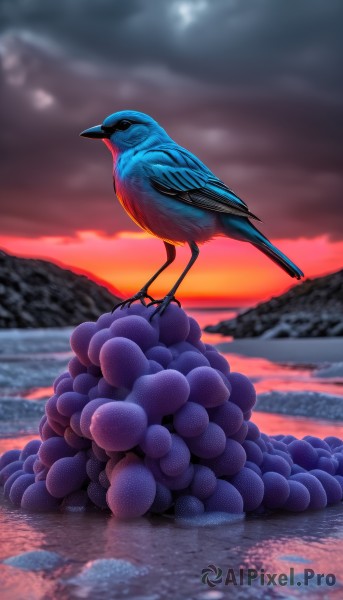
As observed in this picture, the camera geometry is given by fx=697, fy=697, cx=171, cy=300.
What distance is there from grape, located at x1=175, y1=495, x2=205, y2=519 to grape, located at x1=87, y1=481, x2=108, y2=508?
0.25 metres

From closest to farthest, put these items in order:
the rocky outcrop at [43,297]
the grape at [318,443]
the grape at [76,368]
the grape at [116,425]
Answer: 1. the grape at [116,425]
2. the grape at [76,368]
3. the grape at [318,443]
4. the rocky outcrop at [43,297]

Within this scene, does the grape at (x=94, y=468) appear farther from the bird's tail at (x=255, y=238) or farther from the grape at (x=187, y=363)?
the bird's tail at (x=255, y=238)

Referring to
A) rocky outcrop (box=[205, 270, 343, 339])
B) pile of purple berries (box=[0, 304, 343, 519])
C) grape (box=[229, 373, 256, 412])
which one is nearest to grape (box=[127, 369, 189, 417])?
pile of purple berries (box=[0, 304, 343, 519])

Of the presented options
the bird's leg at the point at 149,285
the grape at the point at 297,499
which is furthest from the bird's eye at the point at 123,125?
the grape at the point at 297,499

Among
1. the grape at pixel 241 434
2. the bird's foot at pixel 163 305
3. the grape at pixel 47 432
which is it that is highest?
the bird's foot at pixel 163 305

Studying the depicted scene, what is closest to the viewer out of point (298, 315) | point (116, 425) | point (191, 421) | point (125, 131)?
point (116, 425)

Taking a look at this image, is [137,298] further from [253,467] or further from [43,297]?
[43,297]

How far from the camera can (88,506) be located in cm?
231

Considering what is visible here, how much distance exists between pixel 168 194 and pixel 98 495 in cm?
111

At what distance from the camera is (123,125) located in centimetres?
277

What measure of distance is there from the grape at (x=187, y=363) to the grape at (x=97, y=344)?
0.80 feet

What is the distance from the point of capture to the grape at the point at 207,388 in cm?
221

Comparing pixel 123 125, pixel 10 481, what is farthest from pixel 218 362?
pixel 123 125

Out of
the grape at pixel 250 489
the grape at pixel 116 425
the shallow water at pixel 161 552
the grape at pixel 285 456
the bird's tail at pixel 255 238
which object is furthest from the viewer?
the bird's tail at pixel 255 238
